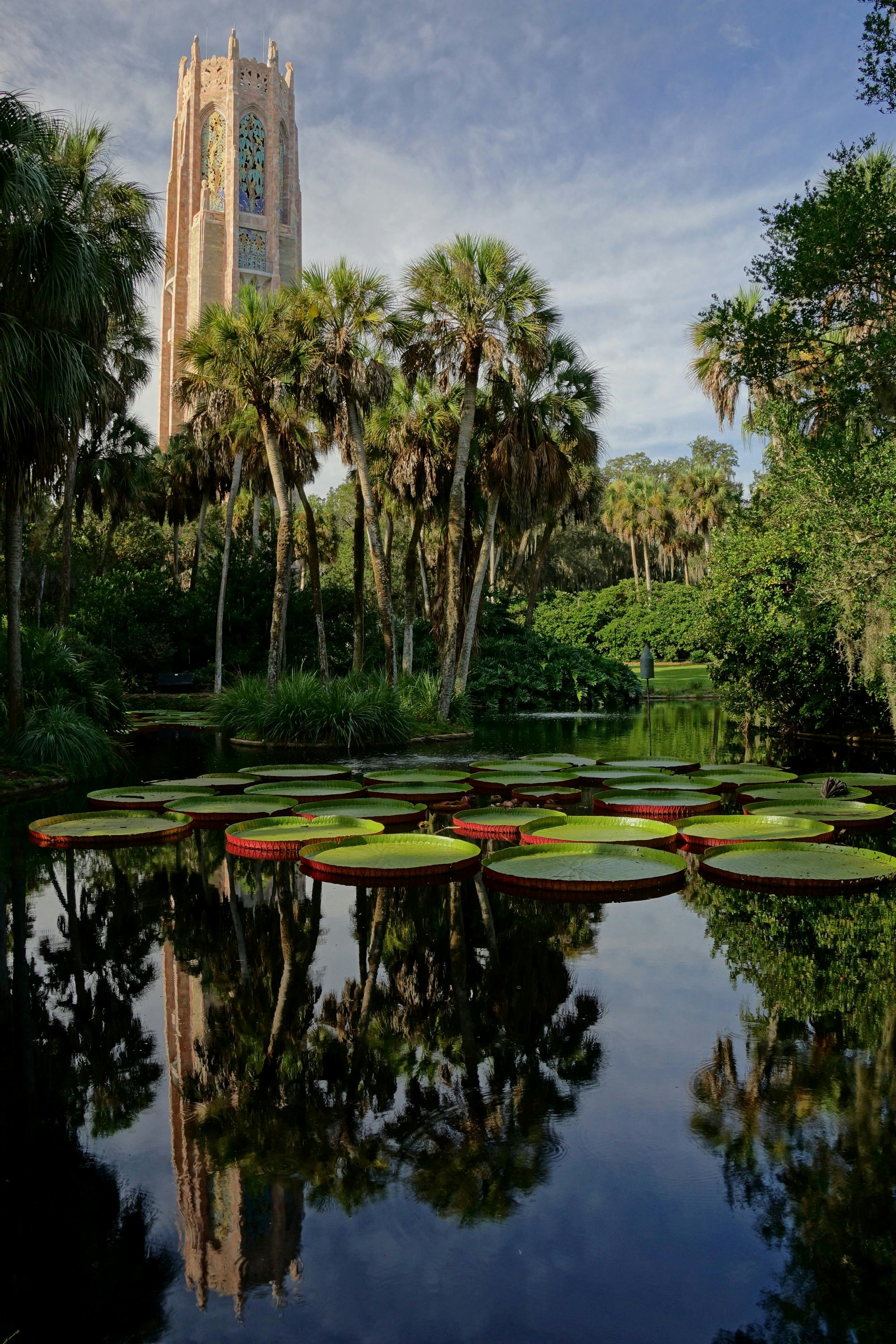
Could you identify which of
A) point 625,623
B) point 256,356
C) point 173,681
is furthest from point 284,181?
point 256,356

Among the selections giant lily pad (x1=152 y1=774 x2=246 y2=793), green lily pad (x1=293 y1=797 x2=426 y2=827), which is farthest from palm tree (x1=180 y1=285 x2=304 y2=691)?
green lily pad (x1=293 y1=797 x2=426 y2=827)

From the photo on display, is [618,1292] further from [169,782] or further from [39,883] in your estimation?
[169,782]

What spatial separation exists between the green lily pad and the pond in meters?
2.64

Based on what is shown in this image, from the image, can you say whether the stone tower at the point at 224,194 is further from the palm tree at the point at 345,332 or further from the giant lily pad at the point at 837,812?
the giant lily pad at the point at 837,812

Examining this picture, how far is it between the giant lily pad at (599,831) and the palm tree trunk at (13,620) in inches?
325

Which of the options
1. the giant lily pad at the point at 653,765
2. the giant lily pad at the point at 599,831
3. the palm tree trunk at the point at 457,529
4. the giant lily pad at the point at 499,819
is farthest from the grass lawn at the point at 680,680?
the giant lily pad at the point at 599,831

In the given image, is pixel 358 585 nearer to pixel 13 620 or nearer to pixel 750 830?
pixel 13 620

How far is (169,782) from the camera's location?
1175 centimetres

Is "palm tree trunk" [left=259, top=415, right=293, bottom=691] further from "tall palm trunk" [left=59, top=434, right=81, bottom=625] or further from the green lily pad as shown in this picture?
the green lily pad

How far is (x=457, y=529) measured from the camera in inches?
853

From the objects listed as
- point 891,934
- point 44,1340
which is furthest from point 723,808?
point 44,1340

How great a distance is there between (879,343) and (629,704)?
25096 millimetres

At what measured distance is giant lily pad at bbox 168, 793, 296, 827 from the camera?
973 cm

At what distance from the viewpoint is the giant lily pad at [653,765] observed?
12.8 metres
